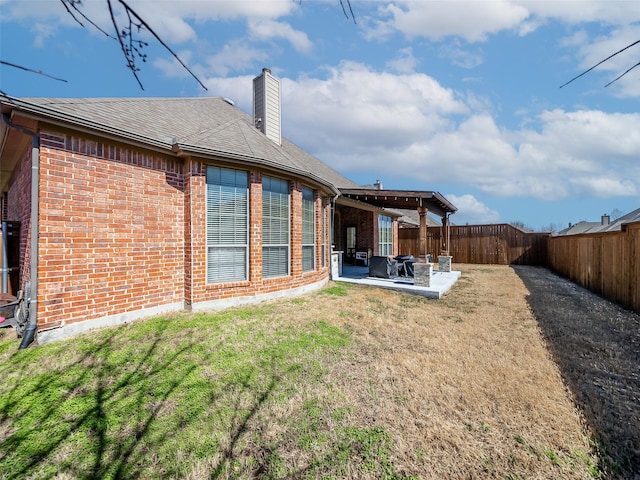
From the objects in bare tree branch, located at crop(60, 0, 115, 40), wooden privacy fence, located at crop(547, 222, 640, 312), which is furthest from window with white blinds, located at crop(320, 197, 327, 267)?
bare tree branch, located at crop(60, 0, 115, 40)

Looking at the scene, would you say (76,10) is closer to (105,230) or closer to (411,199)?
(105,230)

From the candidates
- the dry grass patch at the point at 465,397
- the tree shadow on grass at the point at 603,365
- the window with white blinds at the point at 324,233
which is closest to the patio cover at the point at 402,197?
the window with white blinds at the point at 324,233

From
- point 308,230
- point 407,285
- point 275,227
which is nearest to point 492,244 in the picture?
point 407,285

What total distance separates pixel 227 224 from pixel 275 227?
1283 mm

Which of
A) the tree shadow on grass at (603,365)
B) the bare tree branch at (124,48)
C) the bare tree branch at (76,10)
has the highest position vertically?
the bare tree branch at (76,10)

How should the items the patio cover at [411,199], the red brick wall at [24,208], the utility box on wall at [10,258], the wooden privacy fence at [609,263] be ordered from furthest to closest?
1. the patio cover at [411,199]
2. the wooden privacy fence at [609,263]
3. the utility box on wall at [10,258]
4. the red brick wall at [24,208]

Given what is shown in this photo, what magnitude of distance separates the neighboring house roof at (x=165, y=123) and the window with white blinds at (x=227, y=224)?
51 cm

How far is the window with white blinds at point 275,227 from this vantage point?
6828 mm

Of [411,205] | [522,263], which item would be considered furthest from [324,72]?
[522,263]

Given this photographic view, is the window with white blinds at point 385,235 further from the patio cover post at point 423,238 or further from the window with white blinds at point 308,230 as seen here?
the window with white blinds at point 308,230

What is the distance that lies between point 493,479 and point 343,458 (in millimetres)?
1106

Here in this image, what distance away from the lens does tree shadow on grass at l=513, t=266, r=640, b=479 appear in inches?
96.7

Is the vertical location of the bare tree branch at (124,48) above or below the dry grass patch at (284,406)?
above

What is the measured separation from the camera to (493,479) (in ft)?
6.95
